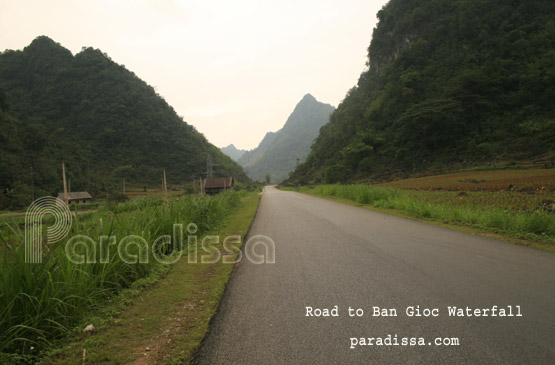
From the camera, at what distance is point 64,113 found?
205 ft

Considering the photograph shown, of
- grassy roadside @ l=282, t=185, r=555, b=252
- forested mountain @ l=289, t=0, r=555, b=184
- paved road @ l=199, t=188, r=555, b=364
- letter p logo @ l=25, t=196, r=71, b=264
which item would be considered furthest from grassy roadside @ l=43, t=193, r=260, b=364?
forested mountain @ l=289, t=0, r=555, b=184

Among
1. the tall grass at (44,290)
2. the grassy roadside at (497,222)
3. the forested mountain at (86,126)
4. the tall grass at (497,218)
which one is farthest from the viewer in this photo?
the forested mountain at (86,126)

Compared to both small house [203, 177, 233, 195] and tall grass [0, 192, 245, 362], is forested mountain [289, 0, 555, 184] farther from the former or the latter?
tall grass [0, 192, 245, 362]

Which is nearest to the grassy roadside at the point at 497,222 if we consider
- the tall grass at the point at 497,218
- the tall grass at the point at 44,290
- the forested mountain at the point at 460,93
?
the tall grass at the point at 497,218

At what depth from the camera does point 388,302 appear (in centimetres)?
267

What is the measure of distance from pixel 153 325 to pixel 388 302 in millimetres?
2472

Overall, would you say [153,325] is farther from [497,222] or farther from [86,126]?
[86,126]

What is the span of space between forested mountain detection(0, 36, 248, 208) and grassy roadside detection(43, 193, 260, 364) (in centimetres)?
4338

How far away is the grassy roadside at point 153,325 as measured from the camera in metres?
1.96

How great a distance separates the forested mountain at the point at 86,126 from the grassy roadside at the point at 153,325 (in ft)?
142

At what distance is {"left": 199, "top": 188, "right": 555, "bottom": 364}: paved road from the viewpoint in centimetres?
185

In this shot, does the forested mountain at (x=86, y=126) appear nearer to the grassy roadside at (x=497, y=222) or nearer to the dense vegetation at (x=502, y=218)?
→ the dense vegetation at (x=502, y=218)

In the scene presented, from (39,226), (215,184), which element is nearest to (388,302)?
(39,226)

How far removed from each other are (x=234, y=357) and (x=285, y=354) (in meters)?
0.39
